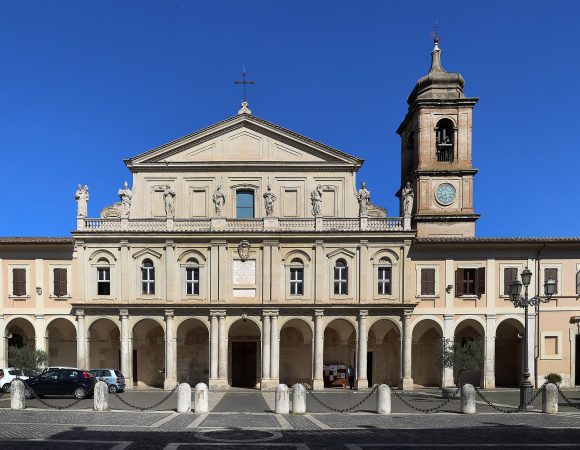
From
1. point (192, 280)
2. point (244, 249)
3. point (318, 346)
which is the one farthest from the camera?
point (192, 280)

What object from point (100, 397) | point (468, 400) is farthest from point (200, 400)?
point (468, 400)

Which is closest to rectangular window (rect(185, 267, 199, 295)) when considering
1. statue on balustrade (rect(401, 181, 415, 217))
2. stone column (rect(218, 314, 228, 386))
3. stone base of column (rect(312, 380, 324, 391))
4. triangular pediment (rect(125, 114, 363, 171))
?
stone column (rect(218, 314, 228, 386))

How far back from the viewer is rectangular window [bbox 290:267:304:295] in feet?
104

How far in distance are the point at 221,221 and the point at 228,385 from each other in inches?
368

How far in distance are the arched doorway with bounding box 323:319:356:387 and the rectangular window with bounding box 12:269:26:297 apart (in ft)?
59.8

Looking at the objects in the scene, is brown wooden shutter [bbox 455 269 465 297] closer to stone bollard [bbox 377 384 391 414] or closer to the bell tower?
the bell tower

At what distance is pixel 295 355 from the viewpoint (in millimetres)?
33375

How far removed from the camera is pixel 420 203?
1400 inches

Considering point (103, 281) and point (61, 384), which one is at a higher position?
Answer: point (103, 281)

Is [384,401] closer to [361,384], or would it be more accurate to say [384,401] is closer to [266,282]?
[361,384]

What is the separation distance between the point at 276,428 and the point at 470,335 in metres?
21.4

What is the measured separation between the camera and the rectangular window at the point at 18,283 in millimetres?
32062

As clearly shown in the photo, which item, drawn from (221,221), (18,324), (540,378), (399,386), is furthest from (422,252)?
(18,324)

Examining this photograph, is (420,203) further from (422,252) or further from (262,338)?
(262,338)
